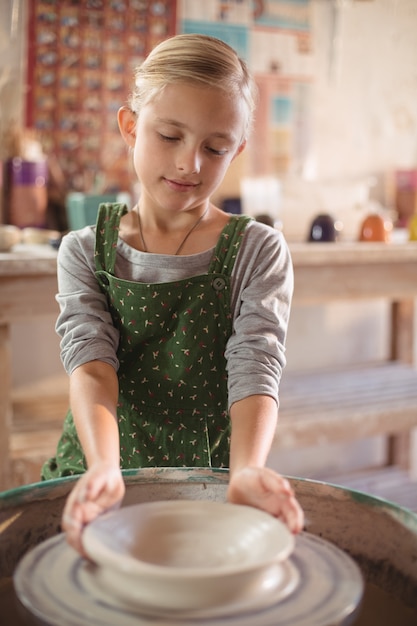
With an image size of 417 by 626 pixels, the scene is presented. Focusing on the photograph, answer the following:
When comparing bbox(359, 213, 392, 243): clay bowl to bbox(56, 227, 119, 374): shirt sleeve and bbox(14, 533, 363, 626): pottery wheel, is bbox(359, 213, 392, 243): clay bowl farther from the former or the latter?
bbox(14, 533, 363, 626): pottery wheel

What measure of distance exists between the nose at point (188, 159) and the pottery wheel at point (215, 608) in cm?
56

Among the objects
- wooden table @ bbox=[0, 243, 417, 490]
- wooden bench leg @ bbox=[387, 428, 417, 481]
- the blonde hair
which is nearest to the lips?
the blonde hair

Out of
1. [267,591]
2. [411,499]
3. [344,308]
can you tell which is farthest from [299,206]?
[267,591]

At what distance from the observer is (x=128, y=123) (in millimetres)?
1285

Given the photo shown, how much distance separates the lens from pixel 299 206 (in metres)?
2.56

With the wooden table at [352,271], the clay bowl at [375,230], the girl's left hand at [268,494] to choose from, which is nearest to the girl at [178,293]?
the girl's left hand at [268,494]

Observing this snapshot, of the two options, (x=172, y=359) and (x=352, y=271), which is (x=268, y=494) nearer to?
(x=172, y=359)

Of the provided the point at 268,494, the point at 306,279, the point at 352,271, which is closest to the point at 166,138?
the point at 268,494

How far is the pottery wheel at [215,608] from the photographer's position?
0.71 meters

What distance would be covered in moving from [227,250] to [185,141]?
0.72 ft

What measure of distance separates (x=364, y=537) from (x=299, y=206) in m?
A: 1.72

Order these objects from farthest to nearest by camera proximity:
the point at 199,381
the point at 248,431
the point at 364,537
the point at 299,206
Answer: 1. the point at 299,206
2. the point at 199,381
3. the point at 248,431
4. the point at 364,537

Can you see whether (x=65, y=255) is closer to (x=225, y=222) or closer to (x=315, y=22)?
(x=225, y=222)

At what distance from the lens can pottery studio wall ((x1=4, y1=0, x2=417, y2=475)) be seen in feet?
8.84
